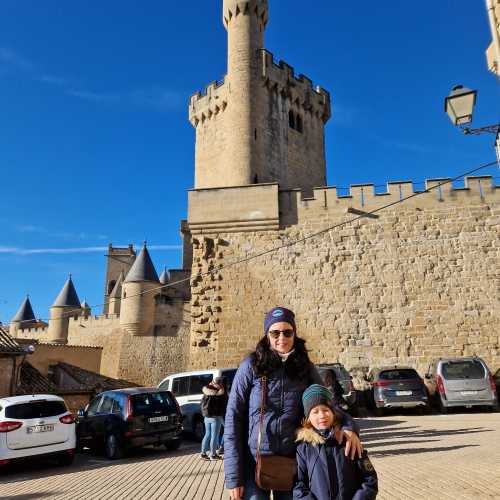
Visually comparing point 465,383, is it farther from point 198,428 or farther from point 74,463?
point 74,463

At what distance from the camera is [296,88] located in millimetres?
22172

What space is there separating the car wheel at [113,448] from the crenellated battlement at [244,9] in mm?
19039

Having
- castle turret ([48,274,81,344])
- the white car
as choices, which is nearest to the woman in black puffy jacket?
the white car

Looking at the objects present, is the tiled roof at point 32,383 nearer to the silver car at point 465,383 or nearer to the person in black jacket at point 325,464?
the silver car at point 465,383

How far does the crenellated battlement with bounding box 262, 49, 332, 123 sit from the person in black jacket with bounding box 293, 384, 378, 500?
19561 mm

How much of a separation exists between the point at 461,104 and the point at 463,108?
0.22 ft

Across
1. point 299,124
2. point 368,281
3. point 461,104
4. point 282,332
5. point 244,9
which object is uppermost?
point 244,9

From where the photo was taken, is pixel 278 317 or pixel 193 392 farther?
pixel 193 392

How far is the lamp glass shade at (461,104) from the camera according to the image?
21.2 feet

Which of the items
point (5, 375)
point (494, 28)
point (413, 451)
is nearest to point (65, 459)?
point (5, 375)

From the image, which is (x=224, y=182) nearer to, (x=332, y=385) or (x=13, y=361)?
(x=13, y=361)

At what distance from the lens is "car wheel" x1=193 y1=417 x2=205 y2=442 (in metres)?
9.83

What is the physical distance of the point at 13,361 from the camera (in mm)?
11562

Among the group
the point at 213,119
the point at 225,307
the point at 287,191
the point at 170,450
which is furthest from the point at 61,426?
the point at 213,119
